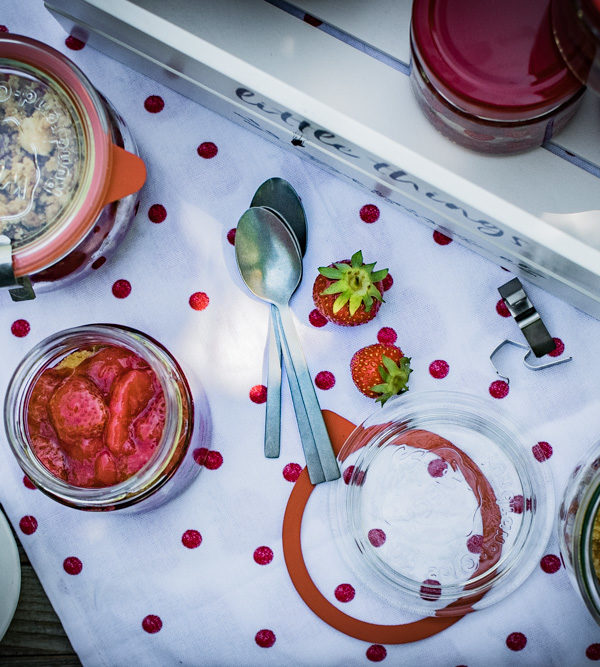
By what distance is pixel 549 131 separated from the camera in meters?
0.58

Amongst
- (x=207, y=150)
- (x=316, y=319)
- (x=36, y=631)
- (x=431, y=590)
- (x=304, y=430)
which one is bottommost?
(x=36, y=631)

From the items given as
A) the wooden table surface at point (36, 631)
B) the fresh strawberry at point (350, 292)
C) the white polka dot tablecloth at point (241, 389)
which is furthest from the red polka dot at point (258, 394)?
the wooden table surface at point (36, 631)

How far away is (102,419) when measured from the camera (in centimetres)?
72

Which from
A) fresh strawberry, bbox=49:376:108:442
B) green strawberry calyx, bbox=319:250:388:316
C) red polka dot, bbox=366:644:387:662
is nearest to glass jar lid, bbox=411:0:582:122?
green strawberry calyx, bbox=319:250:388:316

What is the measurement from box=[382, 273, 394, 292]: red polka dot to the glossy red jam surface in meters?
0.25

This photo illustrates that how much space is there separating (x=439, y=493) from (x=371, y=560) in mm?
101

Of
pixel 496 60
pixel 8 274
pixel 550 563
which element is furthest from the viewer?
pixel 550 563

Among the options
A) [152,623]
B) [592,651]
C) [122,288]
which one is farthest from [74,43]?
[592,651]

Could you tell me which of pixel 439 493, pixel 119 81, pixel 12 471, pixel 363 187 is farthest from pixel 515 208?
pixel 12 471

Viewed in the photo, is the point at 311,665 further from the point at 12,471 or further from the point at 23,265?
the point at 23,265

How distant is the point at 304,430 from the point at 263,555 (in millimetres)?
142

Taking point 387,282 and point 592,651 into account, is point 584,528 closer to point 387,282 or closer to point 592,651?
point 592,651

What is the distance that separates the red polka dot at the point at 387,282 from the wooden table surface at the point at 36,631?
19.1 inches

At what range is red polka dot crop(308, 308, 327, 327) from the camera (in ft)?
2.55
